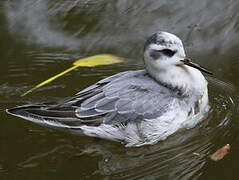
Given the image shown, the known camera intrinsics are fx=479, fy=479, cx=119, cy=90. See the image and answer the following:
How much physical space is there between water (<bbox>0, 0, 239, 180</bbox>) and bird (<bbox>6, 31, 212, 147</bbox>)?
0.20 metres

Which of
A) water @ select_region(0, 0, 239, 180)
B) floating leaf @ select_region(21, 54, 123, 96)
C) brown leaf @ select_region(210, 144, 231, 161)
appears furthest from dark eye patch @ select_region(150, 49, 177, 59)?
floating leaf @ select_region(21, 54, 123, 96)

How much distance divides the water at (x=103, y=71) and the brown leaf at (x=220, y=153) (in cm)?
6

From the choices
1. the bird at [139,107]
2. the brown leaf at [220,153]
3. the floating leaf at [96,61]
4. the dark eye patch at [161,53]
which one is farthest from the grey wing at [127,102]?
the floating leaf at [96,61]

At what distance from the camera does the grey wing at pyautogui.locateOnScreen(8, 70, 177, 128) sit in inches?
206

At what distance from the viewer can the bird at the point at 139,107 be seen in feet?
17.2

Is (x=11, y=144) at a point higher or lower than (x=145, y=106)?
lower

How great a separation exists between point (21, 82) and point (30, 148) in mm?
1340

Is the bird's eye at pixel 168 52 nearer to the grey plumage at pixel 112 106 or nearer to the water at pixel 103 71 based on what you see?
the grey plumage at pixel 112 106

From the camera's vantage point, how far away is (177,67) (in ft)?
18.1

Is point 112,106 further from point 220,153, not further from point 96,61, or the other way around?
point 96,61

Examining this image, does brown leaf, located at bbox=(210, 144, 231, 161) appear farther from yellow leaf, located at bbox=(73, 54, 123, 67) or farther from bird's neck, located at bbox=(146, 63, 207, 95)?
yellow leaf, located at bbox=(73, 54, 123, 67)

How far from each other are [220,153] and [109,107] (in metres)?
1.29

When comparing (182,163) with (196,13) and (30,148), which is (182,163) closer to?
(30,148)

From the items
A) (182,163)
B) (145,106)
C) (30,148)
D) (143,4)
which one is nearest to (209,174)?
(182,163)
